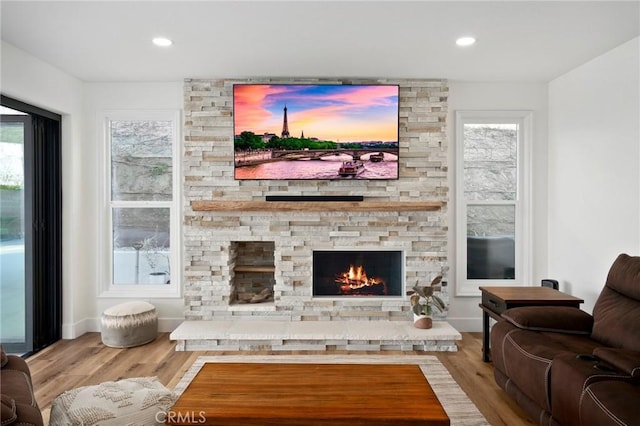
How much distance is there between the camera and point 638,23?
297 centimetres

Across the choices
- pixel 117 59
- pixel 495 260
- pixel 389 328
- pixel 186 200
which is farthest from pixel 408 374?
pixel 117 59

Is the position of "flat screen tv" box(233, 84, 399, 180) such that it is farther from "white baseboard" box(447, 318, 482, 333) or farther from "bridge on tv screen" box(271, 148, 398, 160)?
"white baseboard" box(447, 318, 482, 333)

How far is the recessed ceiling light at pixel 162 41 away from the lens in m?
3.27

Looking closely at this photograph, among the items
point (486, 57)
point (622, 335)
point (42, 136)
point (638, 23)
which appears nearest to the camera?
point (622, 335)

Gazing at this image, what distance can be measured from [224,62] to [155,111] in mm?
1077

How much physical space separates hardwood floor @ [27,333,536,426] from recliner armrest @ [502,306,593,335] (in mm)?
530

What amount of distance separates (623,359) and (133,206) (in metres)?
4.22

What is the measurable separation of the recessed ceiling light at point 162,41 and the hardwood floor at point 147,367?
2.54m

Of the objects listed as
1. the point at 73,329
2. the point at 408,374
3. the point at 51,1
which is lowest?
the point at 73,329

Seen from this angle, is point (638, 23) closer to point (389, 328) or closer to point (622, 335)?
point (622, 335)

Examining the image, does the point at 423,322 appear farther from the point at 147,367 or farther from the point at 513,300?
the point at 147,367

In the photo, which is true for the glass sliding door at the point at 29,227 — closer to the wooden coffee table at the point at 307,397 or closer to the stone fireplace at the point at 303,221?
the stone fireplace at the point at 303,221

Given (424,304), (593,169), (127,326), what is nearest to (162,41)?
(127,326)

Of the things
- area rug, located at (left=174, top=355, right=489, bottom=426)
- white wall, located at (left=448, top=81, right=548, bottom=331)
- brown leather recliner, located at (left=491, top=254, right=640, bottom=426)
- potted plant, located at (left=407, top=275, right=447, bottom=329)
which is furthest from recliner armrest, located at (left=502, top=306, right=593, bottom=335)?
white wall, located at (left=448, top=81, right=548, bottom=331)
